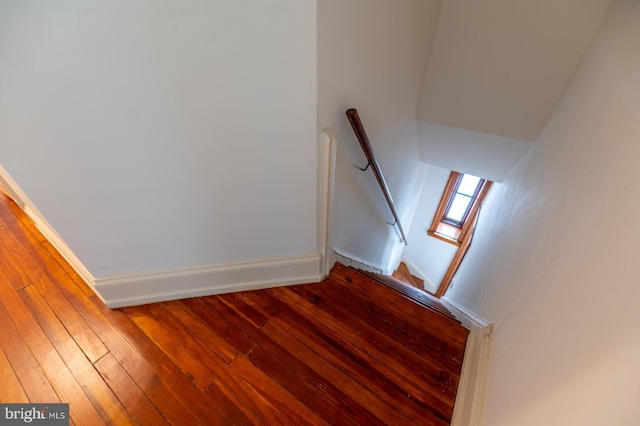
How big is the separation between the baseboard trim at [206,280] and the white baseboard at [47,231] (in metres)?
0.14

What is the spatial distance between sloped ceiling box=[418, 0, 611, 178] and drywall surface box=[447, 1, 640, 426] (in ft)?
0.62

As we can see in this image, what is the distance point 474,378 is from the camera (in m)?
1.03

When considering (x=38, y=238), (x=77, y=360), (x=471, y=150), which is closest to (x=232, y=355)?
(x=77, y=360)

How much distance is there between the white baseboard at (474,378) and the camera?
3.03 feet

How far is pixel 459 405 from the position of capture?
1.04 metres

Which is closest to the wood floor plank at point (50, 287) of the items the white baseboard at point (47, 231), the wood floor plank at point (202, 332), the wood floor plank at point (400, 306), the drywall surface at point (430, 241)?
the white baseboard at point (47, 231)

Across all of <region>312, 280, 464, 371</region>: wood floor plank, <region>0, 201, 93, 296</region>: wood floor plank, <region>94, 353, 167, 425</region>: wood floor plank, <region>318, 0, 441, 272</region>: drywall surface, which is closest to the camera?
<region>318, 0, 441, 272</region>: drywall surface

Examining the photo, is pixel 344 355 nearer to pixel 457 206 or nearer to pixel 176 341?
pixel 176 341

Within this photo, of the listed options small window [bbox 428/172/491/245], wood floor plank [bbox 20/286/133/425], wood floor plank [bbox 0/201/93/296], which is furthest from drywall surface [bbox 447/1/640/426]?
small window [bbox 428/172/491/245]

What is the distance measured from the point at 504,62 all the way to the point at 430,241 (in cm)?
322

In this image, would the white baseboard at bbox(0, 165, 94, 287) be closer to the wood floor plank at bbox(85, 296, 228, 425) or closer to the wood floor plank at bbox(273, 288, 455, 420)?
the wood floor plank at bbox(85, 296, 228, 425)

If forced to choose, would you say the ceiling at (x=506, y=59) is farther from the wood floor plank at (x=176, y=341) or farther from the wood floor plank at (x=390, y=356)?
the wood floor plank at (x=176, y=341)
